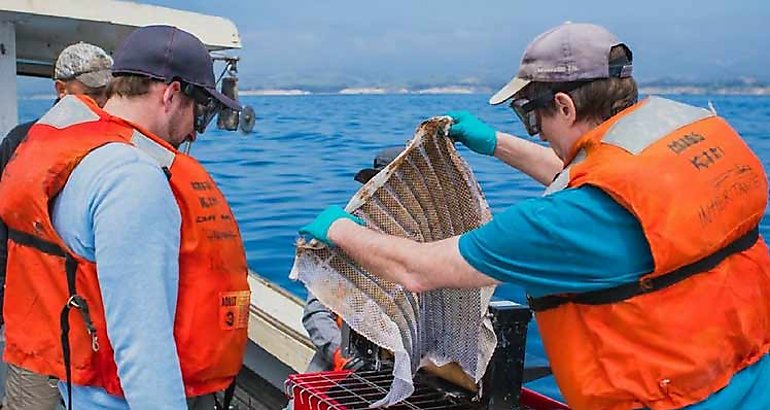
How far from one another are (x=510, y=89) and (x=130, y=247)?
90 centimetres

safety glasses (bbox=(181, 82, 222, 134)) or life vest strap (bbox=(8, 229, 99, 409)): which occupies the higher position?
safety glasses (bbox=(181, 82, 222, 134))

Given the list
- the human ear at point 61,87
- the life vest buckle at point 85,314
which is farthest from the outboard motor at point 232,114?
the life vest buckle at point 85,314

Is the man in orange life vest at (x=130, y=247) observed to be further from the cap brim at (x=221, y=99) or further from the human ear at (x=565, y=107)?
the human ear at (x=565, y=107)

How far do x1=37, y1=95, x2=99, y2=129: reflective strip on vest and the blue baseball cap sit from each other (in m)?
0.12

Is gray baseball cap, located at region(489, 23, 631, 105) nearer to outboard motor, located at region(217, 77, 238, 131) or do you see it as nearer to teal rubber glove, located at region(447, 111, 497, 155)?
teal rubber glove, located at region(447, 111, 497, 155)

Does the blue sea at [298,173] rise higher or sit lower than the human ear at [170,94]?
lower

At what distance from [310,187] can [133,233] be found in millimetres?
9163

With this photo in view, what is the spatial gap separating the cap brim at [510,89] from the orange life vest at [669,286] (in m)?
0.22

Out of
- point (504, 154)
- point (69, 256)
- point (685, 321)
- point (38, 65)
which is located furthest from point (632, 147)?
point (38, 65)

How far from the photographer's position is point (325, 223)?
1.90 meters

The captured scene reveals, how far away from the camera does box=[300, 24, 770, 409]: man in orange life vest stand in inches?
64.1

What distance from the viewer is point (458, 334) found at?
2.04m

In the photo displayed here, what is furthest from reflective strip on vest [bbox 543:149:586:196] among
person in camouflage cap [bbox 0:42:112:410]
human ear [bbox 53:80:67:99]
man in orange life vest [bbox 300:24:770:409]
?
human ear [bbox 53:80:67:99]

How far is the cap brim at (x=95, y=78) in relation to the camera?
296 centimetres
